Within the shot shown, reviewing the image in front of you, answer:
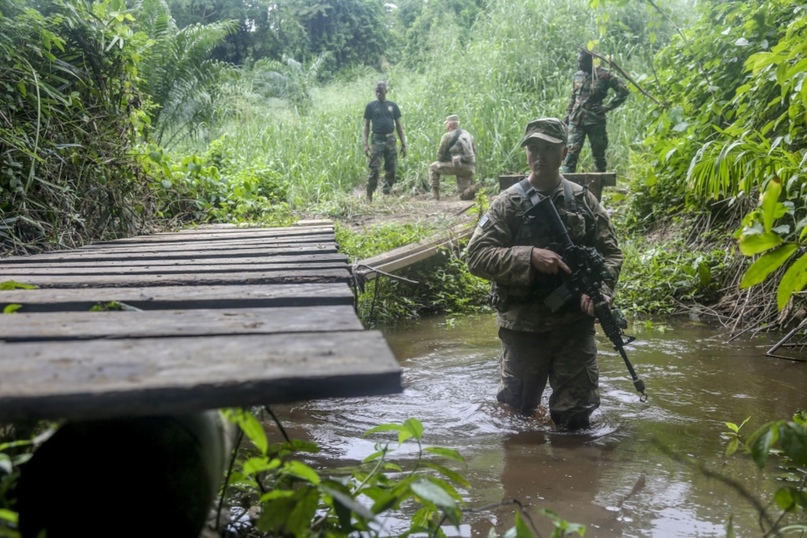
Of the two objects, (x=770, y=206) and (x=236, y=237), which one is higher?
(x=770, y=206)

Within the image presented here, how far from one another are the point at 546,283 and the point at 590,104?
21.5ft

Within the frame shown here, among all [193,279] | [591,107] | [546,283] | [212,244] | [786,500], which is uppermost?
[591,107]

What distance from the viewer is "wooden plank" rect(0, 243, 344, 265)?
3.14 meters

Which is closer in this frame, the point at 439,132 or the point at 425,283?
the point at 425,283

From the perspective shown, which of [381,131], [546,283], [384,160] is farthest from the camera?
[384,160]

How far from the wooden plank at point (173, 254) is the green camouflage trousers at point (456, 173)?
8330 mm

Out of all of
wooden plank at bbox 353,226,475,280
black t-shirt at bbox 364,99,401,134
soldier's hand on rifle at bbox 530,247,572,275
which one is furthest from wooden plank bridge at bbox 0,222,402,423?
black t-shirt at bbox 364,99,401,134

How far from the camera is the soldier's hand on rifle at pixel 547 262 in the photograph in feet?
11.8

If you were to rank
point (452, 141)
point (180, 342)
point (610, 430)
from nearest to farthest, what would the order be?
point (180, 342), point (610, 430), point (452, 141)

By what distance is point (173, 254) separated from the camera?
3277 mm

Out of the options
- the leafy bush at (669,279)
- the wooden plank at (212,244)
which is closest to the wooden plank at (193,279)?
the wooden plank at (212,244)

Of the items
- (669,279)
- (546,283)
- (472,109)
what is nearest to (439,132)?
(472,109)

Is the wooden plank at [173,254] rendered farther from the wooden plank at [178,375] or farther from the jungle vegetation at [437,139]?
the wooden plank at [178,375]

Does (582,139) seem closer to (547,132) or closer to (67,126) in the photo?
(547,132)
